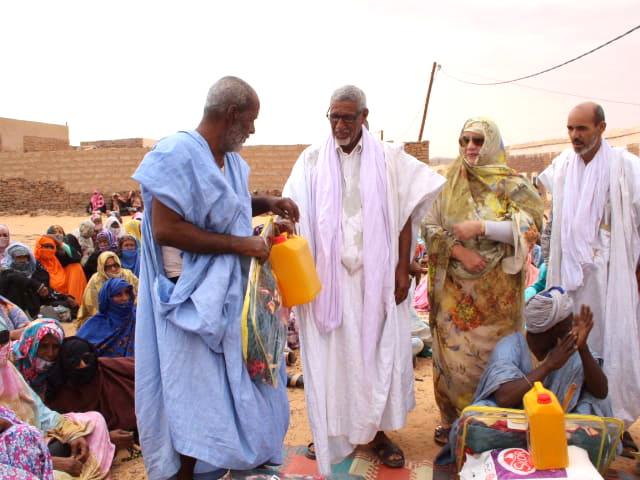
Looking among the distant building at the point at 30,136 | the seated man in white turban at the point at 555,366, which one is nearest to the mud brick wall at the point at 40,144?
the distant building at the point at 30,136

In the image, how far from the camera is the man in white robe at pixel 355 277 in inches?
128

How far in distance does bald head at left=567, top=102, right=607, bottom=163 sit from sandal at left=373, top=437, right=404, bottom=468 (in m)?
2.17

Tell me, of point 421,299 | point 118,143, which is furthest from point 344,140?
point 118,143

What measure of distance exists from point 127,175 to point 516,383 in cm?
2432

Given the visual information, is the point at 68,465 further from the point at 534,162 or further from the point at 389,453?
the point at 534,162

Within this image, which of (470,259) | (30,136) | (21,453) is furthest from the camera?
(30,136)

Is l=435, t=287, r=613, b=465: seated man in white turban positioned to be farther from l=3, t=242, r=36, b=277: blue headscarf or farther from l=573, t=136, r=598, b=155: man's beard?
l=3, t=242, r=36, b=277: blue headscarf

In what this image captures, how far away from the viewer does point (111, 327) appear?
17.4 ft

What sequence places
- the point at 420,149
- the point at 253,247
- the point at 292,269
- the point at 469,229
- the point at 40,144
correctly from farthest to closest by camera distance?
1. the point at 40,144
2. the point at 420,149
3. the point at 469,229
4. the point at 292,269
5. the point at 253,247

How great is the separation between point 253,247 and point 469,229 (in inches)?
56.5

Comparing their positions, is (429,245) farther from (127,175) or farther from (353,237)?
(127,175)

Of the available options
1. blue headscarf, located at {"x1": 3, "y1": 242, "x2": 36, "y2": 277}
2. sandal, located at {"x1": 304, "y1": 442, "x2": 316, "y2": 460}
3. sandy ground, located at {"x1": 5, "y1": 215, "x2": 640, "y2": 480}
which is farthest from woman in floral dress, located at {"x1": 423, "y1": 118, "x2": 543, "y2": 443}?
blue headscarf, located at {"x1": 3, "y1": 242, "x2": 36, "y2": 277}

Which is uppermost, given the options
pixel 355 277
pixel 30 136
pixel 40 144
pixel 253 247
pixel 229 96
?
pixel 30 136

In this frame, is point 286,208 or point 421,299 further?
point 421,299
